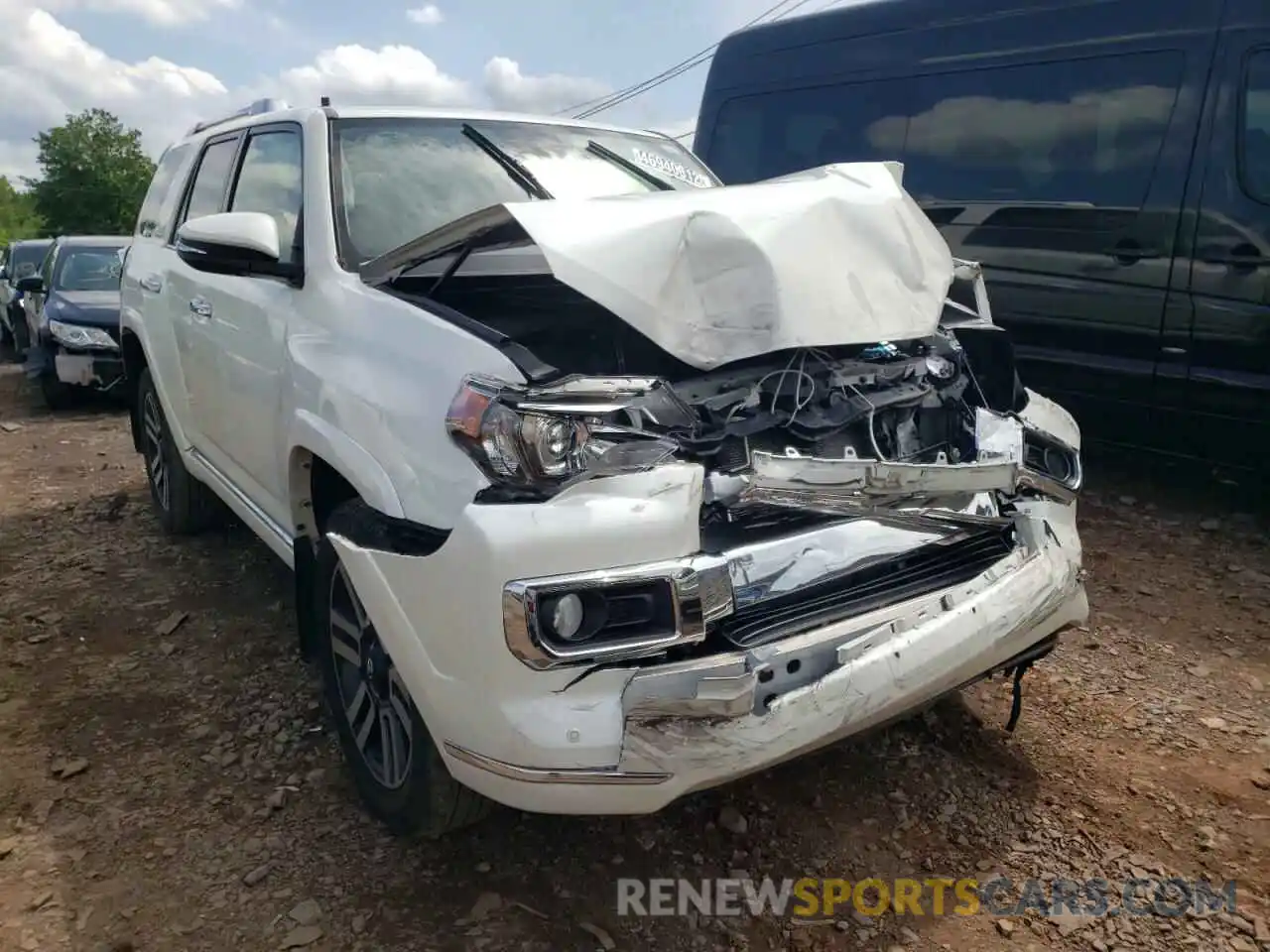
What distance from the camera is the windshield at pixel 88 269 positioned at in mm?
9547

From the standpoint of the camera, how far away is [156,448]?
497 centimetres

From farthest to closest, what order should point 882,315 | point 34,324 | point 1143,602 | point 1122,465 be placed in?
point 34,324 → point 1122,465 → point 1143,602 → point 882,315

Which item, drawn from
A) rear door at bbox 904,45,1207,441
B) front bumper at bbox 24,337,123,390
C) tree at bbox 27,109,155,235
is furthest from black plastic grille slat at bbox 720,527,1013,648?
tree at bbox 27,109,155,235

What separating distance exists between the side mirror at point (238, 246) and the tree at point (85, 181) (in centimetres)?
4292

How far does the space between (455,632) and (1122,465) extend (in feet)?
15.1

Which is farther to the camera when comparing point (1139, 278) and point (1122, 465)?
point (1122, 465)

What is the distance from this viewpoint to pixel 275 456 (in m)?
3.02

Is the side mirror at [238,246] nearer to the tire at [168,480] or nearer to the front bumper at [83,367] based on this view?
the tire at [168,480]

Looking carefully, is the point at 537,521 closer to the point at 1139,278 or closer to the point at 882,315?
the point at 882,315

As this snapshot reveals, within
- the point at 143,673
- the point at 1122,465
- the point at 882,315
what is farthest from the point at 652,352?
the point at 1122,465

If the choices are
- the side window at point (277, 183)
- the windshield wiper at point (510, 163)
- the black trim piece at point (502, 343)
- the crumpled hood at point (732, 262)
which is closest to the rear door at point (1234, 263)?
the crumpled hood at point (732, 262)

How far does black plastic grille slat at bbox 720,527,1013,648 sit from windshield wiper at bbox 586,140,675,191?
6.21 feet

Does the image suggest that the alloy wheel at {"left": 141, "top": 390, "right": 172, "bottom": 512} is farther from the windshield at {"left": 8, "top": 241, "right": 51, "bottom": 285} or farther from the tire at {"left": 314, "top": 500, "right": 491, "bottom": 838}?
the windshield at {"left": 8, "top": 241, "right": 51, "bottom": 285}

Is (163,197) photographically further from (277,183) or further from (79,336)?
(79,336)
